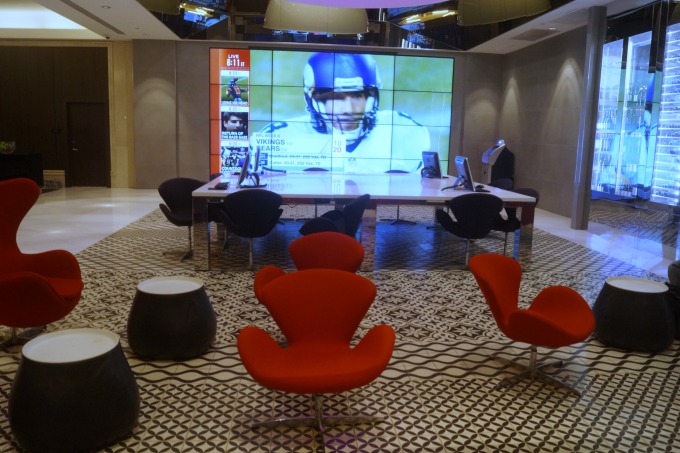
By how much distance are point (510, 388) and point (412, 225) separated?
6174 mm

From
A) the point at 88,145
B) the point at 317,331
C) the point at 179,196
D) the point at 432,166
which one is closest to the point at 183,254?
the point at 179,196

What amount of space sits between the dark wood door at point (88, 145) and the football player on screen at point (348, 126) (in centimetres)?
415

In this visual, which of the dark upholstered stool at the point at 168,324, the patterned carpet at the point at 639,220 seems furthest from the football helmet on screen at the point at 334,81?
the dark upholstered stool at the point at 168,324

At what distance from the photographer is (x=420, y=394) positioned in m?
3.53

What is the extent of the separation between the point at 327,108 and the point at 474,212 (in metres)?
8.25

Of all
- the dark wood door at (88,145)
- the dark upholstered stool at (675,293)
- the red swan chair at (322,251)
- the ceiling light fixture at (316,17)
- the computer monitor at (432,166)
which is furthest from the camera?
the dark wood door at (88,145)

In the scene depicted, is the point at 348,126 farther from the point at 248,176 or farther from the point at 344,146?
the point at 248,176

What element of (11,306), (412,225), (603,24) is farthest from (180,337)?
(603,24)

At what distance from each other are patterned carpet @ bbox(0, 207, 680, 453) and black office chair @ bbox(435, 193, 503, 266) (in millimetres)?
798

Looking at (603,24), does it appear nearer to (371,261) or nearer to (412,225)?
(412,225)

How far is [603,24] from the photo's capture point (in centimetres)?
927

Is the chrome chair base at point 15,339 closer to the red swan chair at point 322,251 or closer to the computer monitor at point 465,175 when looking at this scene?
the red swan chair at point 322,251

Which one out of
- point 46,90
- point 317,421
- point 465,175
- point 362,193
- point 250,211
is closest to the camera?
point 317,421

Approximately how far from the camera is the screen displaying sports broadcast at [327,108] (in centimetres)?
1381
